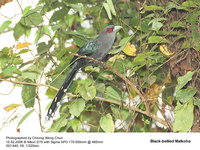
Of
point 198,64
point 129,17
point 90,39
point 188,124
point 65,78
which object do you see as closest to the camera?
point 188,124

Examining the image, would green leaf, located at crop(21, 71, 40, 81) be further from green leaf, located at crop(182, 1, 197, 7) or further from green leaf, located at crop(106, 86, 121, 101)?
green leaf, located at crop(182, 1, 197, 7)

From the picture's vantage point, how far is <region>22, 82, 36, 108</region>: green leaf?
1305 millimetres

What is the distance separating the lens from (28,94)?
1.31m

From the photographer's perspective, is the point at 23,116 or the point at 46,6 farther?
the point at 46,6

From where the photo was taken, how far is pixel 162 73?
1440 millimetres

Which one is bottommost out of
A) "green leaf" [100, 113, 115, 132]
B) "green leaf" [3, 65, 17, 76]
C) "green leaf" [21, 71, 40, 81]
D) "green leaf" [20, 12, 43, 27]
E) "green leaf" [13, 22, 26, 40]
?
"green leaf" [100, 113, 115, 132]

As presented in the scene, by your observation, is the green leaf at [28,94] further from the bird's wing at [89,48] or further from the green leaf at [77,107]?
the bird's wing at [89,48]

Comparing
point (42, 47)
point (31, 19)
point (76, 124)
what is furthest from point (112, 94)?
point (31, 19)

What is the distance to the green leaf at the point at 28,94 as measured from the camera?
130 cm

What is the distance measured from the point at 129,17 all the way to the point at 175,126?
81 cm

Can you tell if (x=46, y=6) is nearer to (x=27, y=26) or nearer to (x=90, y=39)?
(x=27, y=26)

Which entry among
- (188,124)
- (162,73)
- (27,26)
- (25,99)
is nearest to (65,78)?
(25,99)

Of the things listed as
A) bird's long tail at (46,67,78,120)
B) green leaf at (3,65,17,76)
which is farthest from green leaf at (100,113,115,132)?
green leaf at (3,65,17,76)

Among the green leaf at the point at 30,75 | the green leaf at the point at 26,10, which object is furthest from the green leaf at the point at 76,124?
the green leaf at the point at 26,10
